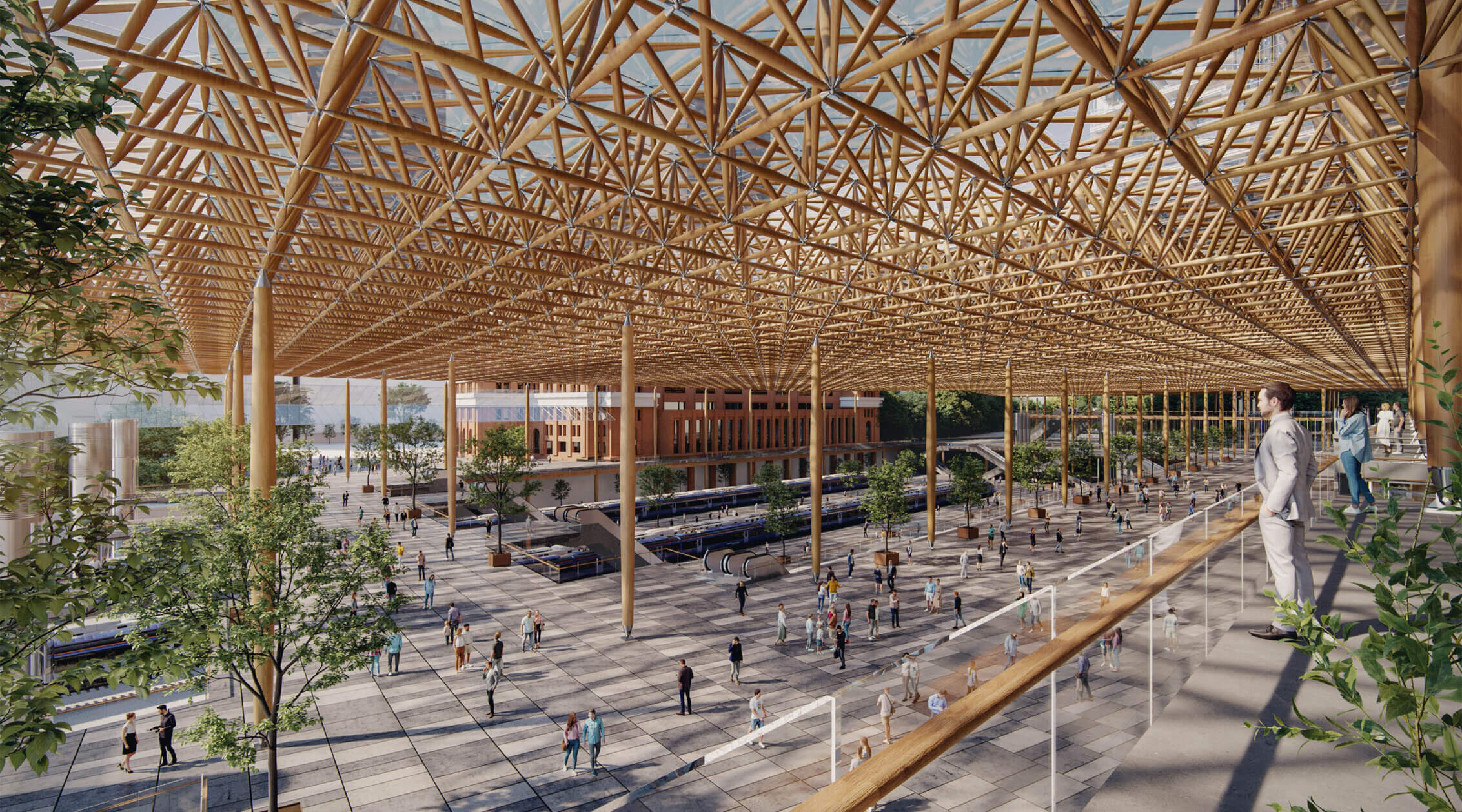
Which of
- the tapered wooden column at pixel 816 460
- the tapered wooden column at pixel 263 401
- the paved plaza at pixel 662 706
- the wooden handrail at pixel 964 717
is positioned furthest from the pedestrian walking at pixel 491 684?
the tapered wooden column at pixel 816 460

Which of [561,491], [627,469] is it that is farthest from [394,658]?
[561,491]

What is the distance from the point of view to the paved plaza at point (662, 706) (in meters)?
3.21

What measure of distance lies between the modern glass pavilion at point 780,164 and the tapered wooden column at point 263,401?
13cm

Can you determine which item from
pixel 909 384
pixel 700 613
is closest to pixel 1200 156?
pixel 700 613

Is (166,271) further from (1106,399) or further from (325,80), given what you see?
(1106,399)

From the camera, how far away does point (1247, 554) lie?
6.35m

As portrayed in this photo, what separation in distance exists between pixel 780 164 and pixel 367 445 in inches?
2635

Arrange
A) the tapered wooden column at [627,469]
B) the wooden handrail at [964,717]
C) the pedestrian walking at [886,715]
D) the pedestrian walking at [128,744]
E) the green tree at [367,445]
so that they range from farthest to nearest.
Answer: the green tree at [367,445]
the tapered wooden column at [627,469]
the pedestrian walking at [128,744]
the pedestrian walking at [886,715]
the wooden handrail at [964,717]

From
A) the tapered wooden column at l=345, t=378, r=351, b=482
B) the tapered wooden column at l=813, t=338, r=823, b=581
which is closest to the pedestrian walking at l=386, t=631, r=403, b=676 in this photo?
the tapered wooden column at l=813, t=338, r=823, b=581

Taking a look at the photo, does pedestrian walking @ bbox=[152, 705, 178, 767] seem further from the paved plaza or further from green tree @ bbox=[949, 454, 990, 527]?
green tree @ bbox=[949, 454, 990, 527]

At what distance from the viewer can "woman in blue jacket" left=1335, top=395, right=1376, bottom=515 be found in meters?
10.4

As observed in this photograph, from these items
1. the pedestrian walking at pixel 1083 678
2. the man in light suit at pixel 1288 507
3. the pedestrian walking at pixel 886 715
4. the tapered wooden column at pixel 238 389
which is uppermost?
the tapered wooden column at pixel 238 389

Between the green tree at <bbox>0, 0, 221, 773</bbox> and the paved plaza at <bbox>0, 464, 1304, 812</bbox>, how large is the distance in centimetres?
278

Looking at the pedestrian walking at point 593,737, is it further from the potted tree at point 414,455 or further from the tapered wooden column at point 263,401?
the potted tree at point 414,455
